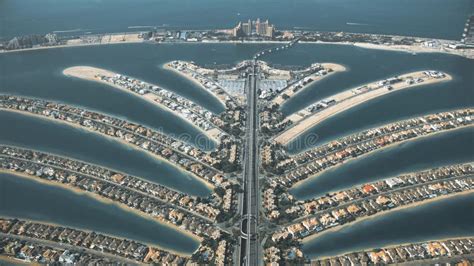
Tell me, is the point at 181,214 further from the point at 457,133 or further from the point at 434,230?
the point at 457,133

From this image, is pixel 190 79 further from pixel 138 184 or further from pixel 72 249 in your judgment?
pixel 72 249

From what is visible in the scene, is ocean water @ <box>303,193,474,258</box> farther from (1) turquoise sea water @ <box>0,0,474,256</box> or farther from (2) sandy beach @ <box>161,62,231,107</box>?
(2) sandy beach @ <box>161,62,231,107</box>

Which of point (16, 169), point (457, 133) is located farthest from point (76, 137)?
point (457, 133)

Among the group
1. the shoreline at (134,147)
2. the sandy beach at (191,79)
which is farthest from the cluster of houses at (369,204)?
the sandy beach at (191,79)

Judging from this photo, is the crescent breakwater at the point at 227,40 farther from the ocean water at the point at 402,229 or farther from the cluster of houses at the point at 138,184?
the ocean water at the point at 402,229

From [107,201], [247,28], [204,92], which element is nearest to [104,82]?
[204,92]
